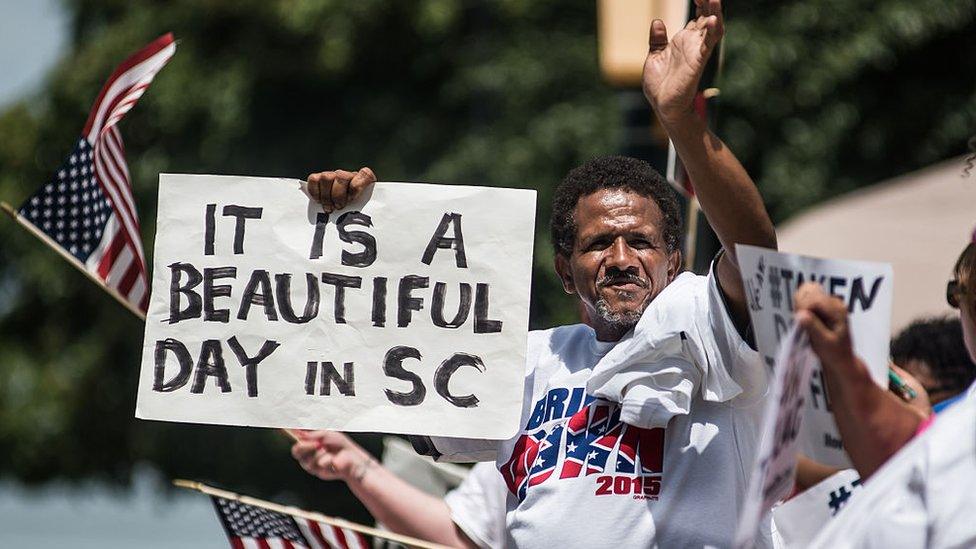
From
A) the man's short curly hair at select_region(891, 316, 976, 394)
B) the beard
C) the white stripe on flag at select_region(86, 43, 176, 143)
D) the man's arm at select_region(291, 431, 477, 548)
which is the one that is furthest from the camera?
the man's short curly hair at select_region(891, 316, 976, 394)

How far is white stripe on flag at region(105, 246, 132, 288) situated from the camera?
14.0ft

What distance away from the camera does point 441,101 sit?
39.7 ft

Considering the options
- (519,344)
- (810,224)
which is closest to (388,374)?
(519,344)

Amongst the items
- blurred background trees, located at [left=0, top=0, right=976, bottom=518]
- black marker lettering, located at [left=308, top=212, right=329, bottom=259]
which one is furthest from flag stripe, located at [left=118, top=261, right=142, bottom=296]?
blurred background trees, located at [left=0, top=0, right=976, bottom=518]

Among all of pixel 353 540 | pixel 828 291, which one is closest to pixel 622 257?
pixel 828 291

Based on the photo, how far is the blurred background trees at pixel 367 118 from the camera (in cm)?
1083

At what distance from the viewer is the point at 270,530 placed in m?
4.03

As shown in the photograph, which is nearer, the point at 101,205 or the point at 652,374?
the point at 652,374

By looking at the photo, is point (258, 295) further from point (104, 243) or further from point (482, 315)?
point (104, 243)

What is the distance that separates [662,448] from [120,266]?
1868 millimetres

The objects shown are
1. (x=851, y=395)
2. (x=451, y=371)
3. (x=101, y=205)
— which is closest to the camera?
(x=851, y=395)

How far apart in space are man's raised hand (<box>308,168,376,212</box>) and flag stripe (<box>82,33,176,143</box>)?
90 cm

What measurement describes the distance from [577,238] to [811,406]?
0.83 metres

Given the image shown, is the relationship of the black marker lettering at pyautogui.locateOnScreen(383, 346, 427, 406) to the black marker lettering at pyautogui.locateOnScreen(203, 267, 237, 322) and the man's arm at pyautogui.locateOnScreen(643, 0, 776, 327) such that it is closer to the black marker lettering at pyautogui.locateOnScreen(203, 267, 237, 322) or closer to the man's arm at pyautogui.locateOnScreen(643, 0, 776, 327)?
the black marker lettering at pyautogui.locateOnScreen(203, 267, 237, 322)
